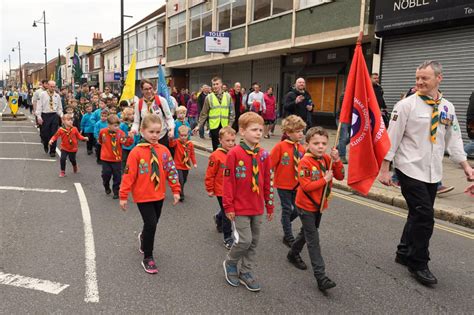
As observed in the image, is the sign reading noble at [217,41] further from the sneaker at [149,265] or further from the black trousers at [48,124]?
the sneaker at [149,265]

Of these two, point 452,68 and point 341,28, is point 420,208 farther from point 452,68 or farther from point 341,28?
point 341,28

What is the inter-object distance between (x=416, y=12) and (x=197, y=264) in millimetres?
10552

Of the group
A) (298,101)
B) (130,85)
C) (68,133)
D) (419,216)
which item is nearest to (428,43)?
(298,101)

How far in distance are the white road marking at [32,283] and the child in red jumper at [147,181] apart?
0.79m

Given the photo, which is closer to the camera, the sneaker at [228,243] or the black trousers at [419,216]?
the black trousers at [419,216]

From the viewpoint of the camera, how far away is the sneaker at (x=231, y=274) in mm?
3826

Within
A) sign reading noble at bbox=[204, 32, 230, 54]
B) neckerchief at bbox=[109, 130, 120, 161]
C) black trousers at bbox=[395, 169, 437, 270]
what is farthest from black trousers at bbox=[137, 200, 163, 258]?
sign reading noble at bbox=[204, 32, 230, 54]

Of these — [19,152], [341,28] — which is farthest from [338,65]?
[19,152]

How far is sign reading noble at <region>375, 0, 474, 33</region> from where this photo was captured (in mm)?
10740

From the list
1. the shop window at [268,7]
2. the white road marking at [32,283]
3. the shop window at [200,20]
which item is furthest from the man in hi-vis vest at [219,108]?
the shop window at [200,20]

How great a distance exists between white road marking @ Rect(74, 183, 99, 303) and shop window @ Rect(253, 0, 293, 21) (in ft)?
48.5

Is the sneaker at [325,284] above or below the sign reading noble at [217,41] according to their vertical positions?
below

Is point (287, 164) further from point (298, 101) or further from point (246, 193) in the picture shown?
point (298, 101)

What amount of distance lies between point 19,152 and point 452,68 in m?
12.0
